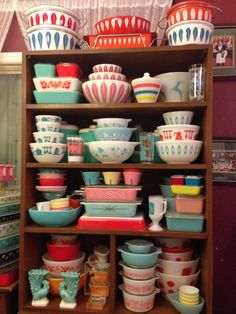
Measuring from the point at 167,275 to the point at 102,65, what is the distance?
40.1 inches

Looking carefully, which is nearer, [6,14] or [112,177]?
[112,177]

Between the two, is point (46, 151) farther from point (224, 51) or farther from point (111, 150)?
point (224, 51)

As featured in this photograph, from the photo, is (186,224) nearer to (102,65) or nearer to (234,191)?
(234,191)

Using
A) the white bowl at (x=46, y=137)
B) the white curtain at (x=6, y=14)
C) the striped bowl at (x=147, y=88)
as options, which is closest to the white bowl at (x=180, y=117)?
the striped bowl at (x=147, y=88)

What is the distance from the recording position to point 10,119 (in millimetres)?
1871

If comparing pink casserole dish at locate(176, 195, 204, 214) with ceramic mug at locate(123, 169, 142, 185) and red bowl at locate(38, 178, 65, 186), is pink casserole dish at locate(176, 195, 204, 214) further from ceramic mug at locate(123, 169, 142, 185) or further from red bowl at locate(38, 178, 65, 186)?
red bowl at locate(38, 178, 65, 186)

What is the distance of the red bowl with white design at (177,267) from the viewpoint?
1354 mm

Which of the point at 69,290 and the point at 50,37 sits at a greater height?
the point at 50,37

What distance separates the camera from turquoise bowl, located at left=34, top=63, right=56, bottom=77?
4.50ft

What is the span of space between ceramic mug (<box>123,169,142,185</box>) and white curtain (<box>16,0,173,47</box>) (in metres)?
0.75

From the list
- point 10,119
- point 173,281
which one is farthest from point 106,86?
point 173,281

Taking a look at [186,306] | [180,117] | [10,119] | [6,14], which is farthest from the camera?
[10,119]

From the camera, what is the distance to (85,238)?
1.64 metres

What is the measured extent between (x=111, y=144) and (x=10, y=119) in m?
0.88
